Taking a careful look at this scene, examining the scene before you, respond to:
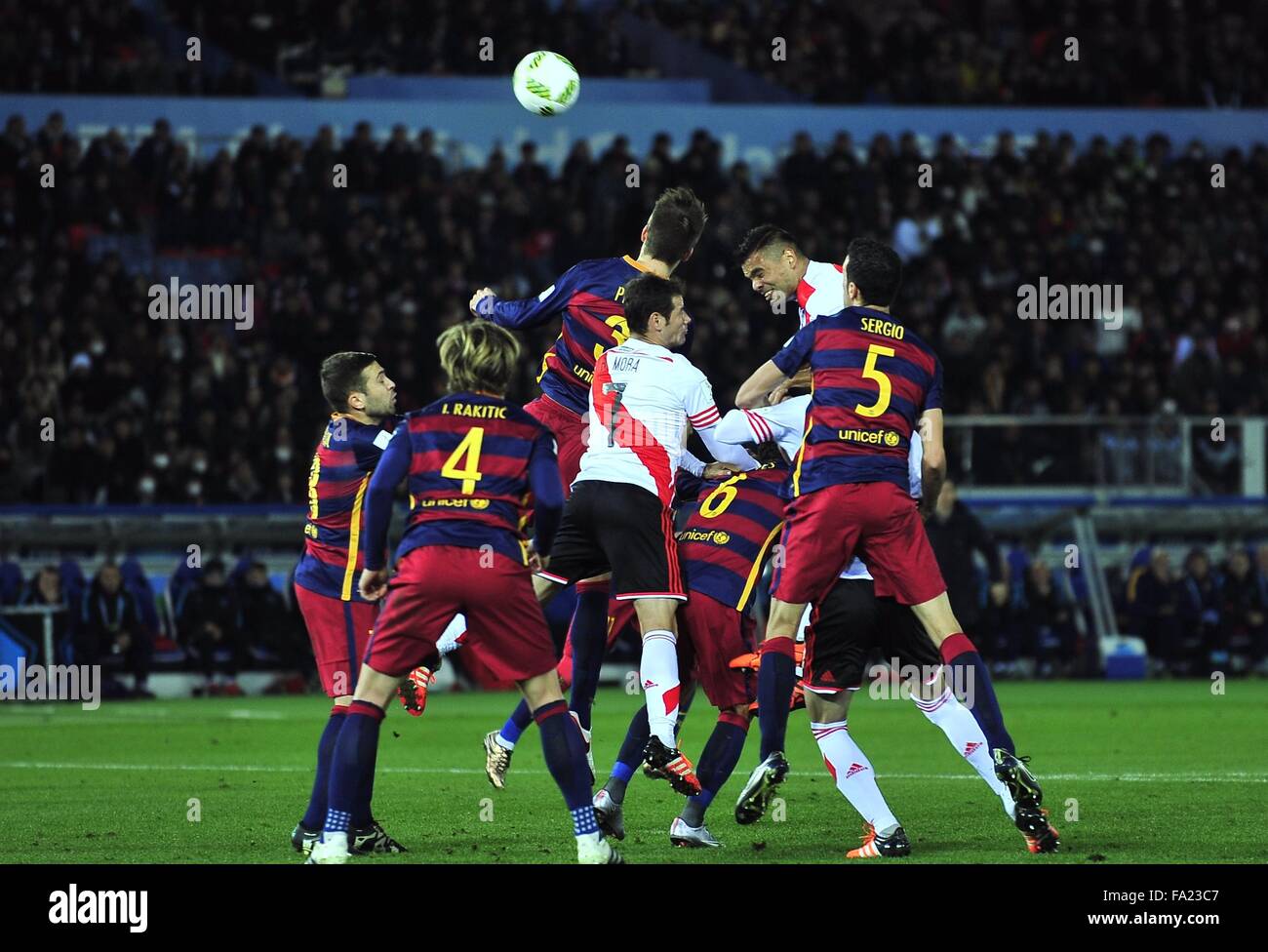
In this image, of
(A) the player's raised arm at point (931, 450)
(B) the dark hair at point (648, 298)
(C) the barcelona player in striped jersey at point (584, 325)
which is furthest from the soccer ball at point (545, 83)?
(A) the player's raised arm at point (931, 450)

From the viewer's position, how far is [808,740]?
559 inches

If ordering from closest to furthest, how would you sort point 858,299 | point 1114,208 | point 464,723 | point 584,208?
point 858,299 < point 464,723 < point 584,208 < point 1114,208

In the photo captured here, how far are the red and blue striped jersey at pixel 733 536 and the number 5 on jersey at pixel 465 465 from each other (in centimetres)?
197

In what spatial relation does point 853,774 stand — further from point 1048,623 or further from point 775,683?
point 1048,623

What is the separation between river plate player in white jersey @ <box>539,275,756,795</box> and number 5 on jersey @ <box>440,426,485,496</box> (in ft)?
4.94

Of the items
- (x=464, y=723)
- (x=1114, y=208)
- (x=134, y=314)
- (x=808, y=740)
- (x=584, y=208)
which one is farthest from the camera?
(x=1114, y=208)

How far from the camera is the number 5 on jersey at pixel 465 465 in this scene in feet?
23.6

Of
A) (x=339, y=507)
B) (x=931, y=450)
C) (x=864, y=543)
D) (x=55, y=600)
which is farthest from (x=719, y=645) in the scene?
(x=55, y=600)

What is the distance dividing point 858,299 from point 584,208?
16317mm
